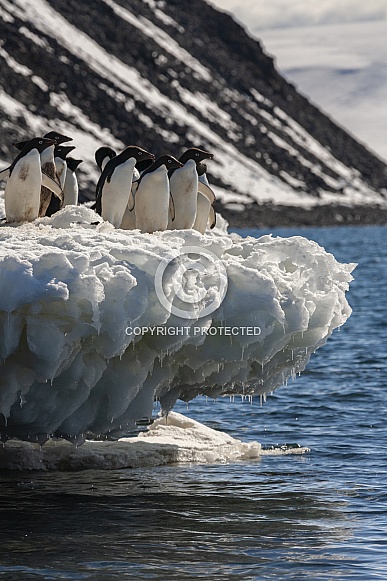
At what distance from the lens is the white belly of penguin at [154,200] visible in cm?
1594

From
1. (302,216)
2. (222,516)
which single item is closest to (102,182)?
(222,516)

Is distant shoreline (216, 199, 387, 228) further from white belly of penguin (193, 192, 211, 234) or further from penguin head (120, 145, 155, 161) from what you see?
penguin head (120, 145, 155, 161)

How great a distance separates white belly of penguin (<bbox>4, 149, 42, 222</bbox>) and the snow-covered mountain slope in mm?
120034

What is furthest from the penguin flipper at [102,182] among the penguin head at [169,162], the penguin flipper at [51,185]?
the penguin head at [169,162]

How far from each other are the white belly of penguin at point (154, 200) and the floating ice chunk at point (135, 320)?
66.9 inches

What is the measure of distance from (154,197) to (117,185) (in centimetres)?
60

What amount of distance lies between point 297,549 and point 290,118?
624 feet

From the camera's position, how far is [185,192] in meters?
17.0

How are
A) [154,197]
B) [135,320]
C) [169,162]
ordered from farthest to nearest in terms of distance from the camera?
1. [169,162]
2. [154,197]
3. [135,320]

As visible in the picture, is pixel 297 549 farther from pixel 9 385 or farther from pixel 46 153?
pixel 46 153

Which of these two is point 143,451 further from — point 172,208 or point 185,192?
point 185,192

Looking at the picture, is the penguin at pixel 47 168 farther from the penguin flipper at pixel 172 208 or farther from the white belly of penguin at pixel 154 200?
the penguin flipper at pixel 172 208

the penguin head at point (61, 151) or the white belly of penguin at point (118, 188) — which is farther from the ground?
the penguin head at point (61, 151)

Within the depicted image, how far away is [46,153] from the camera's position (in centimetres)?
1727
